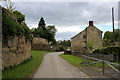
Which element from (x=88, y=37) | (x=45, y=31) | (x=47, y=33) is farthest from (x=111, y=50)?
(x=45, y=31)

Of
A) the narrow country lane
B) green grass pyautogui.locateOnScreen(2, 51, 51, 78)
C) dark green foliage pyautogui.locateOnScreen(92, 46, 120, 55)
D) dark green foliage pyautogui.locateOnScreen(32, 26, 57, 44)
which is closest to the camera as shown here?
green grass pyautogui.locateOnScreen(2, 51, 51, 78)

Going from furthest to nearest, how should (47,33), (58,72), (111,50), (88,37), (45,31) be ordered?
(45,31)
(47,33)
(88,37)
(111,50)
(58,72)

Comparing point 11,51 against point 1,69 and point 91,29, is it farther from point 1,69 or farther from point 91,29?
point 91,29

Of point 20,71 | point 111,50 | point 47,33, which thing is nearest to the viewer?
point 20,71

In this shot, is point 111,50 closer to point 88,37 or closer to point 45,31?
point 88,37

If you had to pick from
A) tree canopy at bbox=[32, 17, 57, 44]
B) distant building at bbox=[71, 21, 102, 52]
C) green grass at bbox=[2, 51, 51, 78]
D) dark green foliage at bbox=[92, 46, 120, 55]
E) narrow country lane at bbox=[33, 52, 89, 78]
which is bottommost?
narrow country lane at bbox=[33, 52, 89, 78]

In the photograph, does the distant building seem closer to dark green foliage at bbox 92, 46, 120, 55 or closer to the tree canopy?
the tree canopy

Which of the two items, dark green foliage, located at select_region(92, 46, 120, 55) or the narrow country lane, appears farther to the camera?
dark green foliage, located at select_region(92, 46, 120, 55)

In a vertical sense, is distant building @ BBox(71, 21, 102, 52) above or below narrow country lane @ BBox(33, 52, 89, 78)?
above

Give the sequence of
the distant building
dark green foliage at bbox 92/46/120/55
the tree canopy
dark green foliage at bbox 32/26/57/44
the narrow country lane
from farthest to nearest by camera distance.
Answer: the tree canopy < dark green foliage at bbox 32/26/57/44 < the distant building < dark green foliage at bbox 92/46/120/55 < the narrow country lane

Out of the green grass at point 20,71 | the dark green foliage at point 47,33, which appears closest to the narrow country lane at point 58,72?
the green grass at point 20,71

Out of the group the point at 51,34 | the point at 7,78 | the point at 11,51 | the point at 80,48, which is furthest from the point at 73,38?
Answer: the point at 7,78

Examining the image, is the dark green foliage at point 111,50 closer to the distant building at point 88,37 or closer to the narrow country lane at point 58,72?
the narrow country lane at point 58,72

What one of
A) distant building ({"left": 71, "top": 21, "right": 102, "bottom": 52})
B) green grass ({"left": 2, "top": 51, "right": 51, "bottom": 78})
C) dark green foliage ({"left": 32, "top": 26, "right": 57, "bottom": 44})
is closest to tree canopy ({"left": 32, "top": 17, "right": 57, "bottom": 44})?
dark green foliage ({"left": 32, "top": 26, "right": 57, "bottom": 44})
